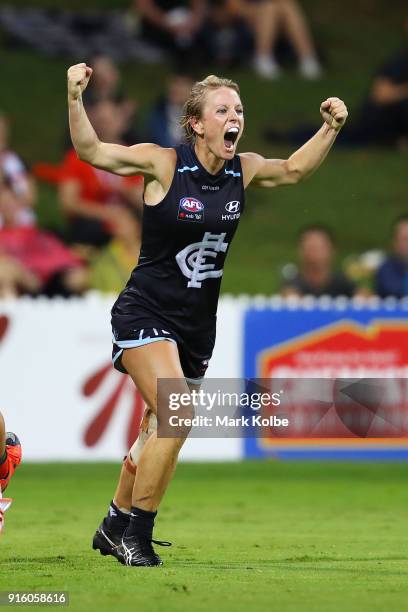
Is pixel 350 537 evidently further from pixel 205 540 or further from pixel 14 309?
pixel 14 309

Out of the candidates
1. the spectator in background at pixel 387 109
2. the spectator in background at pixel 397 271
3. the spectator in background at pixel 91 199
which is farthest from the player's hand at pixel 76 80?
the spectator in background at pixel 387 109

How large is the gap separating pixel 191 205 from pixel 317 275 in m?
7.00

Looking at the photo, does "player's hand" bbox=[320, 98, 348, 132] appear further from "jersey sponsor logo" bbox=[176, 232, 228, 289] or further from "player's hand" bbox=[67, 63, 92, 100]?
"player's hand" bbox=[67, 63, 92, 100]

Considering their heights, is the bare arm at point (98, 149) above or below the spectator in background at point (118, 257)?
above

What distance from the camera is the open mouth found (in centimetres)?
775

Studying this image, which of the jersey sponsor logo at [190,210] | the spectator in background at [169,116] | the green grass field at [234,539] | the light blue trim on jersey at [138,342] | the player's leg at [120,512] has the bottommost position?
the green grass field at [234,539]

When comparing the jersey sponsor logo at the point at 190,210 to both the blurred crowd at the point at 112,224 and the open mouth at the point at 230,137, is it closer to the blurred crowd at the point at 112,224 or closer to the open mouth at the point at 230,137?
the open mouth at the point at 230,137

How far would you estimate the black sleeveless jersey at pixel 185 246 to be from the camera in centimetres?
769

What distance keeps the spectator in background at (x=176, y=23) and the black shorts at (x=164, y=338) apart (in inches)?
535

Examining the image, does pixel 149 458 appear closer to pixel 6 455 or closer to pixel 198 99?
pixel 6 455

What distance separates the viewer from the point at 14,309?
13.5 metres

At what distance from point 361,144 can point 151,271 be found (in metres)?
13.0

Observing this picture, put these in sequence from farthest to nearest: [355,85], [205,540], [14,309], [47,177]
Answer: [355,85]
[47,177]
[14,309]
[205,540]

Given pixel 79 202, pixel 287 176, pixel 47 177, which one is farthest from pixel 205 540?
pixel 47 177
